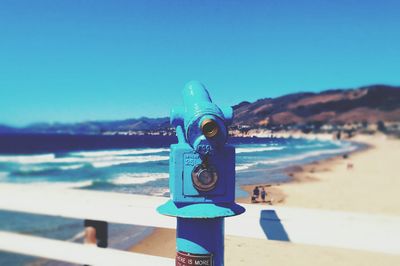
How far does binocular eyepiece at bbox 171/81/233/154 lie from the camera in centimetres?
134

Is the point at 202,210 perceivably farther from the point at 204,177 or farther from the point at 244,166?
the point at 244,166

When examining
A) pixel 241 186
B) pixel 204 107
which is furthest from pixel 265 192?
pixel 204 107

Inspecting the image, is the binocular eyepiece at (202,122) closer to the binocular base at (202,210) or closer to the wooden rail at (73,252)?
the binocular base at (202,210)

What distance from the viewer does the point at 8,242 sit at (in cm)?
233

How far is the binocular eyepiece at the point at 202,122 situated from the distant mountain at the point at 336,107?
743 mm

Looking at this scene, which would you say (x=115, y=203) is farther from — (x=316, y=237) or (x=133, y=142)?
(x=316, y=237)

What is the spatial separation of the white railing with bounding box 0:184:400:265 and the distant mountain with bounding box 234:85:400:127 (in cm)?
65

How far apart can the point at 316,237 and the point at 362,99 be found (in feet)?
4.78

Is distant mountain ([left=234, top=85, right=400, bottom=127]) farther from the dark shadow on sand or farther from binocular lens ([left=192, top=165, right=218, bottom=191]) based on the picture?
binocular lens ([left=192, top=165, right=218, bottom=191])

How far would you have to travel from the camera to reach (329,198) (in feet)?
41.0

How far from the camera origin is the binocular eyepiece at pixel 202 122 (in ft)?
4.38

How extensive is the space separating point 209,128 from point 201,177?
170mm

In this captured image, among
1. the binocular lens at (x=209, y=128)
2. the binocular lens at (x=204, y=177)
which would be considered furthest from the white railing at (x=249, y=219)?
the binocular lens at (x=209, y=128)

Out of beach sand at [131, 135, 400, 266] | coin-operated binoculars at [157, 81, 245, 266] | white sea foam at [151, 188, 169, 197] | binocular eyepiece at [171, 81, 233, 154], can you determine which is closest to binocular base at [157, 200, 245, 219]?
coin-operated binoculars at [157, 81, 245, 266]
